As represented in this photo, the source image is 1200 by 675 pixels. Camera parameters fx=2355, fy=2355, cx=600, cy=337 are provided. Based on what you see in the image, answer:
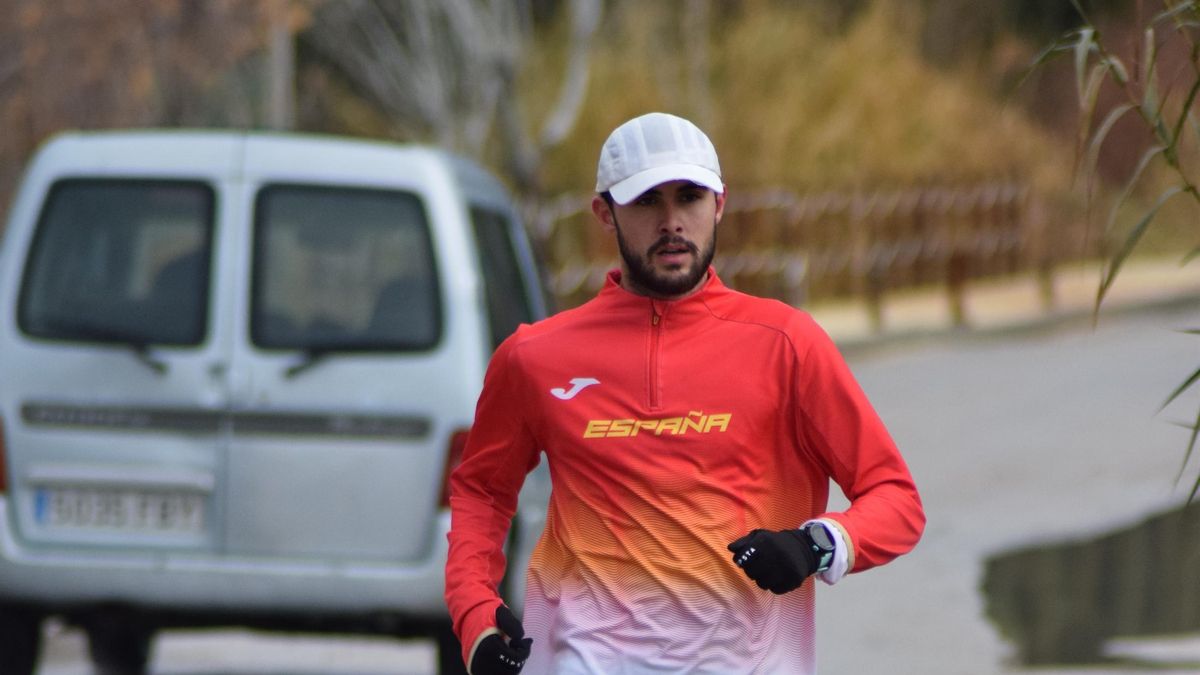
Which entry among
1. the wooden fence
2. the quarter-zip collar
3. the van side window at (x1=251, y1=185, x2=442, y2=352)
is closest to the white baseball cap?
the quarter-zip collar

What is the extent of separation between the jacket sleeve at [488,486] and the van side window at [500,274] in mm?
3487

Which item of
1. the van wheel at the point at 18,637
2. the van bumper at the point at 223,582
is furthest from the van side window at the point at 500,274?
the van wheel at the point at 18,637

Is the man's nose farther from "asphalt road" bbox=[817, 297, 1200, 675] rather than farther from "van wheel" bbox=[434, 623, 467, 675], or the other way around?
"van wheel" bbox=[434, 623, 467, 675]

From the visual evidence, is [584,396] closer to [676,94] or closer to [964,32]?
[676,94]

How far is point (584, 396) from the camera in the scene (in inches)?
145

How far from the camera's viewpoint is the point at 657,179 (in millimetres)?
3537

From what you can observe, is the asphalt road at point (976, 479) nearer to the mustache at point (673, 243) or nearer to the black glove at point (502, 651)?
the mustache at point (673, 243)

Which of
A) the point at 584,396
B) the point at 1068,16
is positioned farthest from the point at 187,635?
the point at 1068,16

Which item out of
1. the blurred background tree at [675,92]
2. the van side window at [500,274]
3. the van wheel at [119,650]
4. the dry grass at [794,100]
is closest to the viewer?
the van side window at [500,274]

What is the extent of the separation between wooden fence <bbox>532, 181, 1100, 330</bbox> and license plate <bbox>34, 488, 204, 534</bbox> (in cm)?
1458

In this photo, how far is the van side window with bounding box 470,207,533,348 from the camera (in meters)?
7.61

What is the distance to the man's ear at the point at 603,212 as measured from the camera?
3736 millimetres

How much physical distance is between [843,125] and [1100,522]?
18.3 meters

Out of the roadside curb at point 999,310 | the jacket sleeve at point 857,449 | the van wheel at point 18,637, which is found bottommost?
the roadside curb at point 999,310
